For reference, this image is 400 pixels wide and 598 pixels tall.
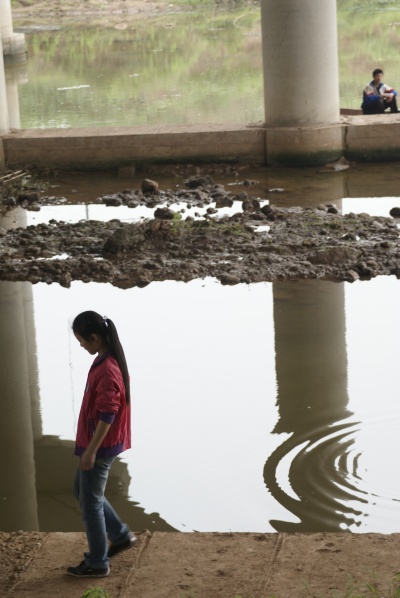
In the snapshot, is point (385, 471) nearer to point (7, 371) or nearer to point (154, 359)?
point (154, 359)

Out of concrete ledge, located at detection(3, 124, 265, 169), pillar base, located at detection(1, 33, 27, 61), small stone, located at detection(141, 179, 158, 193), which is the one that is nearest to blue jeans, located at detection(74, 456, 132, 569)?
small stone, located at detection(141, 179, 158, 193)

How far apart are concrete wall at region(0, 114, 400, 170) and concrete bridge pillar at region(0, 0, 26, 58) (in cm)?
2144

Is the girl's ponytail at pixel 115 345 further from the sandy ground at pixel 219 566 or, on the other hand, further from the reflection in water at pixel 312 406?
the reflection in water at pixel 312 406

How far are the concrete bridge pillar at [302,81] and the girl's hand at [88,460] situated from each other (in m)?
11.3

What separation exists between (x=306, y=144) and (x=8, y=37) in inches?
952

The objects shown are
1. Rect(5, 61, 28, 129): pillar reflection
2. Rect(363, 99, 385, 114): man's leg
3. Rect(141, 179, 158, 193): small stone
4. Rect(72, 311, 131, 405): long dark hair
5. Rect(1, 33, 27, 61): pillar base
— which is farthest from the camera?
Rect(1, 33, 27, 61): pillar base

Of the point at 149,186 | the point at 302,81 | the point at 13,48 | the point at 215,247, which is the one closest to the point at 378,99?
the point at 302,81

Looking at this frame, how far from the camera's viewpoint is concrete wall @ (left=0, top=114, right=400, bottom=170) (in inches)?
618

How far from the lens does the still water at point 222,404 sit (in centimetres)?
646

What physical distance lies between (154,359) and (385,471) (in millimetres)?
2684

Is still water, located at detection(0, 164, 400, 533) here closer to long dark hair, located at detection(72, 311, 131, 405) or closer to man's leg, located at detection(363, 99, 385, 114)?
long dark hair, located at detection(72, 311, 131, 405)

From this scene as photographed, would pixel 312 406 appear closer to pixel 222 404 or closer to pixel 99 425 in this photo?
pixel 222 404

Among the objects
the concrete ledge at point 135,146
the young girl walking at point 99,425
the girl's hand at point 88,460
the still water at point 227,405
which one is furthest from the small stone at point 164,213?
the girl's hand at point 88,460

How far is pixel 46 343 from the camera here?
9.35 m
